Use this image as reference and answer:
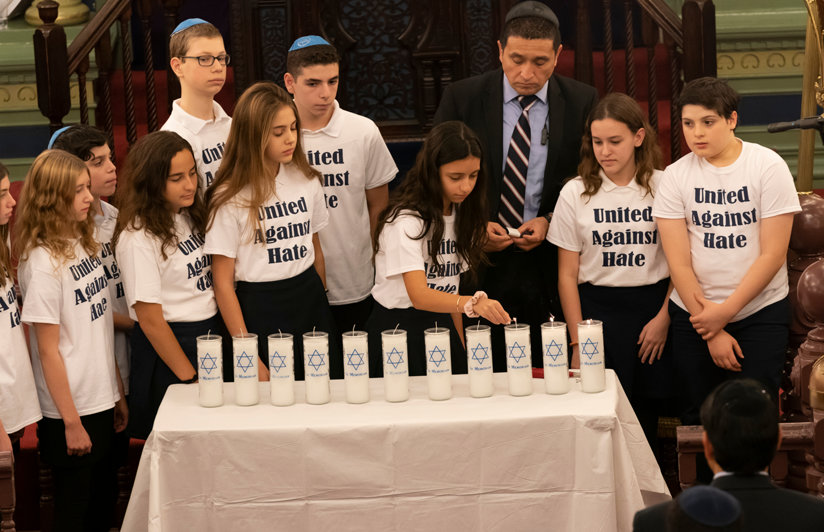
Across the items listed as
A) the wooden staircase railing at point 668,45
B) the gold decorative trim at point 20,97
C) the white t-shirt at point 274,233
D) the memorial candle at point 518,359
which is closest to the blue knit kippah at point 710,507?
the memorial candle at point 518,359

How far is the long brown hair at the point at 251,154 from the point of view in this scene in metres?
3.69

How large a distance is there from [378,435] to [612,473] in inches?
25.4

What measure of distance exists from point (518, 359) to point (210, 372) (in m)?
0.88

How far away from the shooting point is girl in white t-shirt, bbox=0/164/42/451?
3.45 m

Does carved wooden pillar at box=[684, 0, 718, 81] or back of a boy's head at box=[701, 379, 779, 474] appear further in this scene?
carved wooden pillar at box=[684, 0, 718, 81]

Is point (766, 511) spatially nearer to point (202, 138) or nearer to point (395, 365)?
point (395, 365)

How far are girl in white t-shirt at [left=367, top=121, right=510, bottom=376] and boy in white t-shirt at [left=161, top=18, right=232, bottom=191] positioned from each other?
0.70m

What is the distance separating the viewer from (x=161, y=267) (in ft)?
12.1

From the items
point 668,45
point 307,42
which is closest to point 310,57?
point 307,42

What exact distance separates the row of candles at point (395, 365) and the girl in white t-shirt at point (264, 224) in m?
0.36

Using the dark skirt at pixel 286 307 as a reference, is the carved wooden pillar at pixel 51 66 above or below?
above

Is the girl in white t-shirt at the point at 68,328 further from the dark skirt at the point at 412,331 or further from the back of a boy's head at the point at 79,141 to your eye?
the dark skirt at the point at 412,331

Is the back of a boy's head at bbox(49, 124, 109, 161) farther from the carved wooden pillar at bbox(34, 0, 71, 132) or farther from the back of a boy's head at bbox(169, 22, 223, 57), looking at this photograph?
the carved wooden pillar at bbox(34, 0, 71, 132)

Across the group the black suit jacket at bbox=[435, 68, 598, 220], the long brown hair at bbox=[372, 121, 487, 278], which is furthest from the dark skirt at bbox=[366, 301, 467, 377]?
the black suit jacket at bbox=[435, 68, 598, 220]
